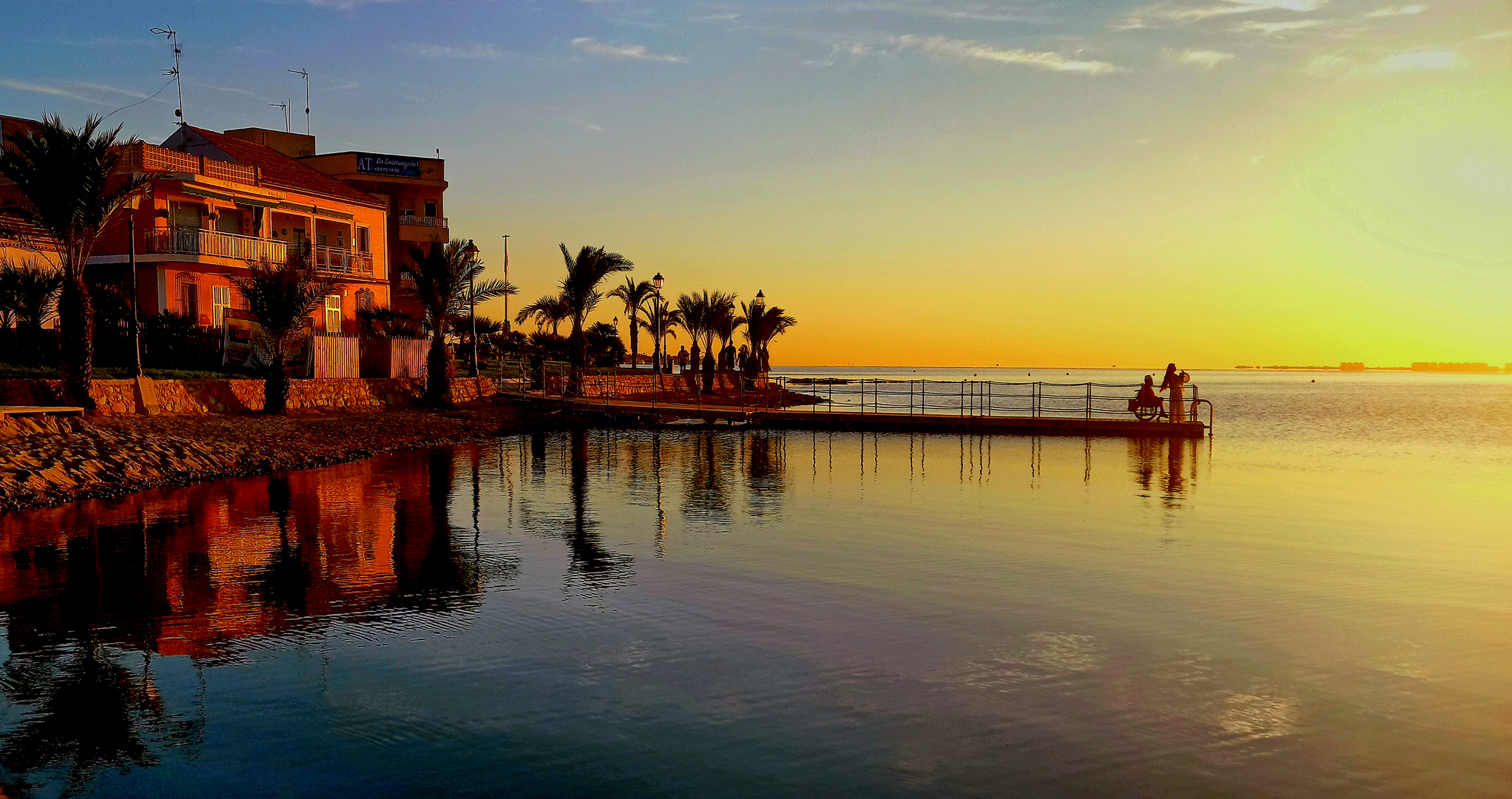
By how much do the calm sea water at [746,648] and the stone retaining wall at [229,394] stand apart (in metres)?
7.34

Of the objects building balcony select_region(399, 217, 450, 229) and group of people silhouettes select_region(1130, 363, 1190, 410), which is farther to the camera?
building balcony select_region(399, 217, 450, 229)

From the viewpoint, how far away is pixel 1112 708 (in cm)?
739

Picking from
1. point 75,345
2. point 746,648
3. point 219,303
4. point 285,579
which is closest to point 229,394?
point 75,345

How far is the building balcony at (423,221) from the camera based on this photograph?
2203 inches

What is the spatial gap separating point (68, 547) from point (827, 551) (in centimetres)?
937

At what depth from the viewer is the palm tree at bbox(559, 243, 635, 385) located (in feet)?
163

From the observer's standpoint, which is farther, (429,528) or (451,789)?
(429,528)

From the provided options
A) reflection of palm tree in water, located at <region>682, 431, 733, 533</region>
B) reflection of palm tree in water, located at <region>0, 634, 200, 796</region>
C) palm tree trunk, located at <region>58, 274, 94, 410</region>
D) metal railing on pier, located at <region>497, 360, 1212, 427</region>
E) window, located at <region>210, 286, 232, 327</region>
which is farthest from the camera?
metal railing on pier, located at <region>497, 360, 1212, 427</region>

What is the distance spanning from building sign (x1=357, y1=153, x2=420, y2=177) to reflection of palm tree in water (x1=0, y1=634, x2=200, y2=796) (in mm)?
50658

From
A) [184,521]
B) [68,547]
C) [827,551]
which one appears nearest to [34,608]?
[68,547]

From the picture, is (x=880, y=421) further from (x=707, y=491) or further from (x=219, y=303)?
(x=219, y=303)

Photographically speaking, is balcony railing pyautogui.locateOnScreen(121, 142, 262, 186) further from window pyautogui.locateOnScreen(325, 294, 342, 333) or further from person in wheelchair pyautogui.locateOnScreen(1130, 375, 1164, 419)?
person in wheelchair pyautogui.locateOnScreen(1130, 375, 1164, 419)

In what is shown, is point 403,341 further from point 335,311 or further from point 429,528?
point 429,528

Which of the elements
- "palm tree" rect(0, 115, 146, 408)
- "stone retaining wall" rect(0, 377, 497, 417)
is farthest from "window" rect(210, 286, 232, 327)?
"palm tree" rect(0, 115, 146, 408)
